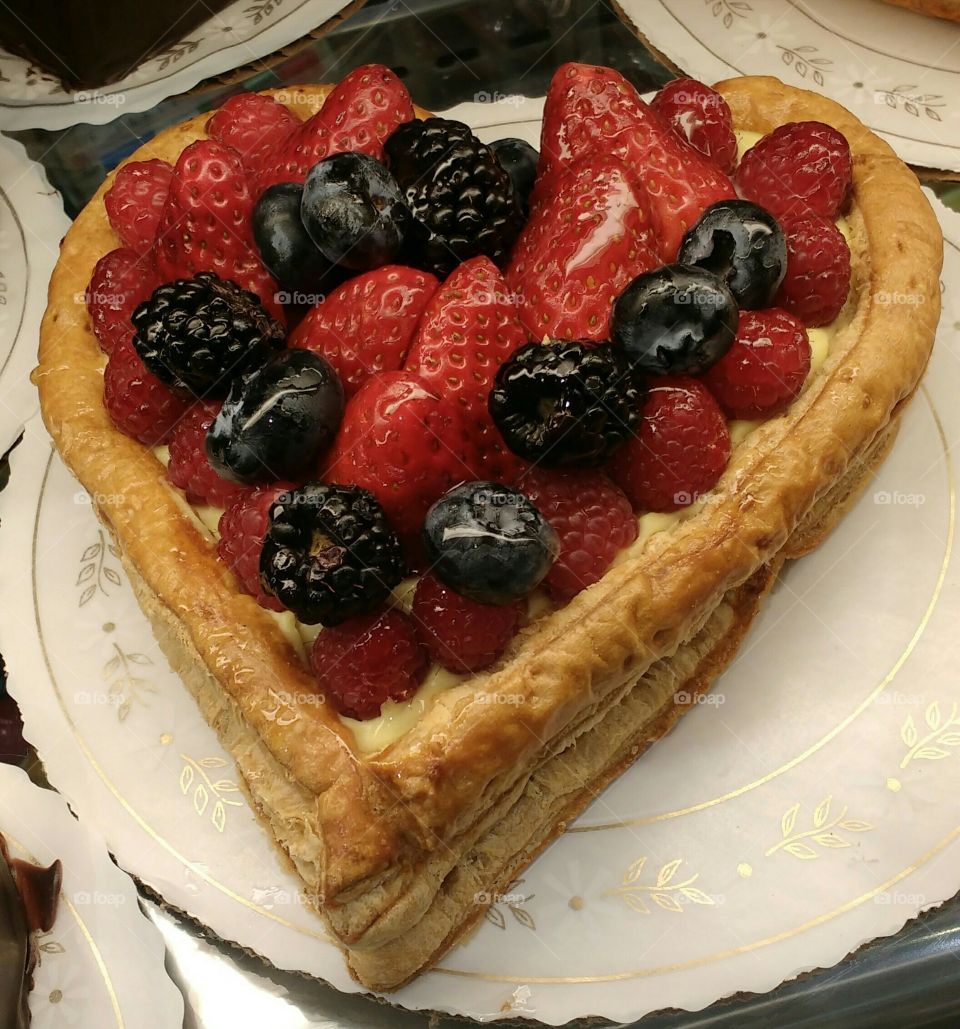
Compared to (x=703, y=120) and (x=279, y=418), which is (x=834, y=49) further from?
(x=279, y=418)

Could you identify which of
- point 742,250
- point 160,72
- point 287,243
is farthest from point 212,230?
point 160,72

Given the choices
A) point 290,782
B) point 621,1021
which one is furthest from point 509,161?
point 621,1021

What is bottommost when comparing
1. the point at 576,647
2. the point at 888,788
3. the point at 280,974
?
the point at 280,974

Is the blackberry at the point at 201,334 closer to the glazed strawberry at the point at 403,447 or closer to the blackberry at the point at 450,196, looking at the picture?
the glazed strawberry at the point at 403,447

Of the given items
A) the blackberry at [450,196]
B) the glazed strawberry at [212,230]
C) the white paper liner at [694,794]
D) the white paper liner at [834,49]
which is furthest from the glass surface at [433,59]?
the blackberry at [450,196]

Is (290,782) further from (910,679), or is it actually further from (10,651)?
(910,679)

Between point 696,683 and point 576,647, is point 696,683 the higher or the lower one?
the lower one
